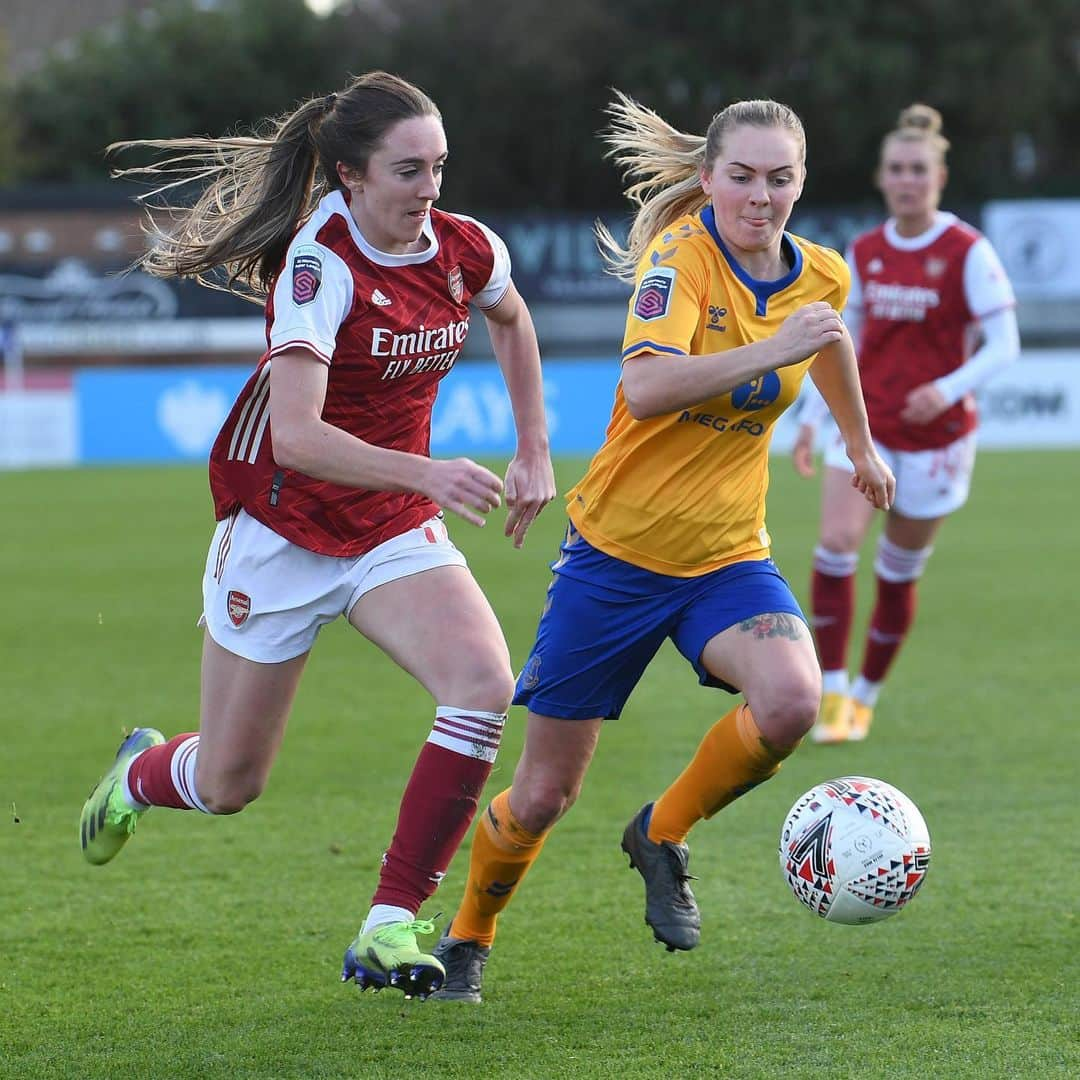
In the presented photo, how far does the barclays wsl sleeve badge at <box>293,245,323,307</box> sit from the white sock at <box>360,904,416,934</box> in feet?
4.37

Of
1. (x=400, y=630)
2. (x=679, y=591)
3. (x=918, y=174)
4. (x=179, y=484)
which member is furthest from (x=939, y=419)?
(x=179, y=484)

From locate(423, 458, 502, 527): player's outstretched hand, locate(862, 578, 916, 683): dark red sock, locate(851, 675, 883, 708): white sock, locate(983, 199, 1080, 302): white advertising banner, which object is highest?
locate(423, 458, 502, 527): player's outstretched hand

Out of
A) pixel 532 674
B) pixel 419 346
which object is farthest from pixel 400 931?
pixel 419 346

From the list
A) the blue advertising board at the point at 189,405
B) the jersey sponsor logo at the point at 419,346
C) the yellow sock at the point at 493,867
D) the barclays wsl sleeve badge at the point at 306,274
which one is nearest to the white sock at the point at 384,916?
the yellow sock at the point at 493,867

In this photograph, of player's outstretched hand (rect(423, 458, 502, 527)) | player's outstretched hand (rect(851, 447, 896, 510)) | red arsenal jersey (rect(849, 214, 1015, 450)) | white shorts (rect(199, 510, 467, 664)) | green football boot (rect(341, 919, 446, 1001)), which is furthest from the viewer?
red arsenal jersey (rect(849, 214, 1015, 450))

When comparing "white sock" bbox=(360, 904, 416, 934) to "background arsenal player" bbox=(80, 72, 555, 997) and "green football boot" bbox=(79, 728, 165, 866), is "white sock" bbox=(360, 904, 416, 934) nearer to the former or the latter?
"background arsenal player" bbox=(80, 72, 555, 997)

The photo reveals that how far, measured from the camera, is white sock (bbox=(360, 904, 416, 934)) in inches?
152

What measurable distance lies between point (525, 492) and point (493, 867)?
94 cm

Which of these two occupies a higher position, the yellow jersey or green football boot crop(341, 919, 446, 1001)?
the yellow jersey

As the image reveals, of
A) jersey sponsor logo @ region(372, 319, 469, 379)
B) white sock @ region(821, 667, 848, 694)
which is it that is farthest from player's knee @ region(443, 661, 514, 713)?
white sock @ region(821, 667, 848, 694)

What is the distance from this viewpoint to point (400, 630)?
4098 millimetres

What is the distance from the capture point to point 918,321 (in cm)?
729

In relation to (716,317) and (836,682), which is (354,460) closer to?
(716,317)

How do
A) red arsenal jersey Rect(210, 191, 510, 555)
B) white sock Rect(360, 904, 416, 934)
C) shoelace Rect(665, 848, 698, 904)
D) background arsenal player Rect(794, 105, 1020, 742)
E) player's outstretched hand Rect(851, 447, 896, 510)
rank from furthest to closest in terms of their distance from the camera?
1. background arsenal player Rect(794, 105, 1020, 742)
2. player's outstretched hand Rect(851, 447, 896, 510)
3. shoelace Rect(665, 848, 698, 904)
4. red arsenal jersey Rect(210, 191, 510, 555)
5. white sock Rect(360, 904, 416, 934)
